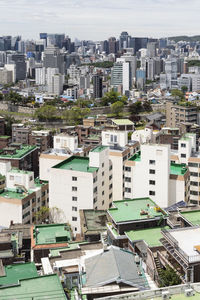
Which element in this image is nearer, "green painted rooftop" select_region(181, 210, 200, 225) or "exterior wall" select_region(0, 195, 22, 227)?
"green painted rooftop" select_region(181, 210, 200, 225)

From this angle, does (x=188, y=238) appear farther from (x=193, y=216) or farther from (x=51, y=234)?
(x=51, y=234)

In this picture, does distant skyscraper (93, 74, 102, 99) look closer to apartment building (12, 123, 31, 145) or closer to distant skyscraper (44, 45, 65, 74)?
distant skyscraper (44, 45, 65, 74)

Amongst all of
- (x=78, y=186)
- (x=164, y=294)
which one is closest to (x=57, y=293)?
(x=164, y=294)

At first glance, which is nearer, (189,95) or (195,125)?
(195,125)

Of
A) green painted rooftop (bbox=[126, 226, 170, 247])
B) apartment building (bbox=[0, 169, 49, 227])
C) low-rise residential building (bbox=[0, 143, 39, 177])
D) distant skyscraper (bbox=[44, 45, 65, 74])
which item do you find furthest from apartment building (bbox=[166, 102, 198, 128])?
distant skyscraper (bbox=[44, 45, 65, 74])

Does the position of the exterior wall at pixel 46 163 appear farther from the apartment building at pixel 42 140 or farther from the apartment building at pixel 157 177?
the apartment building at pixel 42 140

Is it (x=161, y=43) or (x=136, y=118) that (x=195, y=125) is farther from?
(x=161, y=43)
